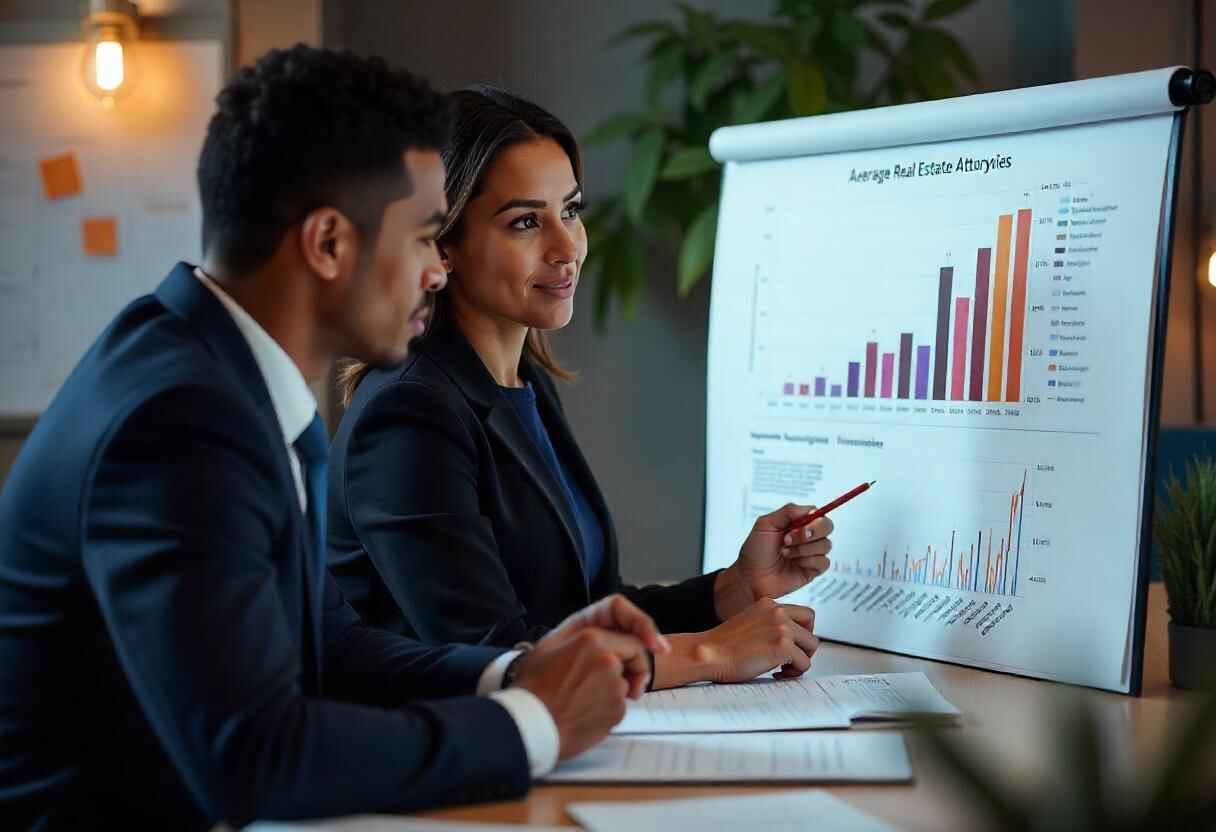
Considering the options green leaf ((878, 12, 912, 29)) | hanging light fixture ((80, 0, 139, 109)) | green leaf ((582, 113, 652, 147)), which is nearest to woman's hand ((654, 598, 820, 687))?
green leaf ((582, 113, 652, 147))

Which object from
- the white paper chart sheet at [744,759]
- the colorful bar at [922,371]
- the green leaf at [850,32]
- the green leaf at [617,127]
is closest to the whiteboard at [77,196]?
the green leaf at [617,127]

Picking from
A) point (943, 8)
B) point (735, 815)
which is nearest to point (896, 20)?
point (943, 8)

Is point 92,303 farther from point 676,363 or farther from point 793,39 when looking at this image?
point 793,39

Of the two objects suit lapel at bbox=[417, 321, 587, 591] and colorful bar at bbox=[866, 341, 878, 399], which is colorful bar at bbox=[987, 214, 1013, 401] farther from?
suit lapel at bbox=[417, 321, 587, 591]

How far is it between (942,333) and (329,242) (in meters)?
0.86

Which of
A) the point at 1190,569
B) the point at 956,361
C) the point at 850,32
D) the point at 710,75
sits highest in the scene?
the point at 850,32

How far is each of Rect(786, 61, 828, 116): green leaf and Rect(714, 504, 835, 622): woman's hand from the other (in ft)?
4.81

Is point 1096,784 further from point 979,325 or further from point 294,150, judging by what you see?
point 979,325

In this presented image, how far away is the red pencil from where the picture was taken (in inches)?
63.1

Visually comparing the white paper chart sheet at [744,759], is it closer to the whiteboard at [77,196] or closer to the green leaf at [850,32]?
the green leaf at [850,32]

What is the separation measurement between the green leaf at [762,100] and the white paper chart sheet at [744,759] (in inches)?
83.9

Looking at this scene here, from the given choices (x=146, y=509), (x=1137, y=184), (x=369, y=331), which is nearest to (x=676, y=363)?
(x=1137, y=184)

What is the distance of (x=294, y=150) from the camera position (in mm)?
1072

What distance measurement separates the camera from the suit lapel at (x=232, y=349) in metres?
1.03
